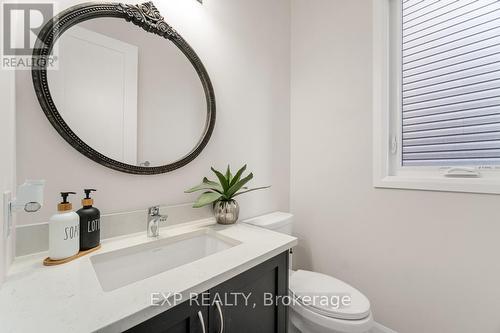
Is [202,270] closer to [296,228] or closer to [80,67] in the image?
[80,67]

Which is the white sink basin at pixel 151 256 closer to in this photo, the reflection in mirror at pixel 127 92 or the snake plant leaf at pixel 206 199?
the snake plant leaf at pixel 206 199

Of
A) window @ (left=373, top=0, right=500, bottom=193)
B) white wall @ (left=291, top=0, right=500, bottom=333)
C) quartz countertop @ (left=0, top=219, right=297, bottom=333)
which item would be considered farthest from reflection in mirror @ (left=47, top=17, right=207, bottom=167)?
window @ (left=373, top=0, right=500, bottom=193)

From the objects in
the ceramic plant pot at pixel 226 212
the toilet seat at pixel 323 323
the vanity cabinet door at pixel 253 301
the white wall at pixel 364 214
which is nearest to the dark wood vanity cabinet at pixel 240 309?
the vanity cabinet door at pixel 253 301

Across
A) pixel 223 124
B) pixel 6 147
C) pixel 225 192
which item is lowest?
pixel 225 192

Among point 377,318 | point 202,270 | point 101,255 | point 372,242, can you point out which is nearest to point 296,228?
point 372,242

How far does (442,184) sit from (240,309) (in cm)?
118

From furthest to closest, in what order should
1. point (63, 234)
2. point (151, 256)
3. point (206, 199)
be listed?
point (206, 199) → point (151, 256) → point (63, 234)

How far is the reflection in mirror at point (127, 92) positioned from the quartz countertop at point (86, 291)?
47 centimetres

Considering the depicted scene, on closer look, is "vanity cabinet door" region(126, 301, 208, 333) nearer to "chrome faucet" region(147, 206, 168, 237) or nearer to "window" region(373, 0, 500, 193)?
"chrome faucet" region(147, 206, 168, 237)

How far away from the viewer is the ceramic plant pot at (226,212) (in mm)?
1175

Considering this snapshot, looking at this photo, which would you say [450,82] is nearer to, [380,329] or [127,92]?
[380,329]

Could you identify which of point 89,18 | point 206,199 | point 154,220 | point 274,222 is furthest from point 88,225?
point 274,222

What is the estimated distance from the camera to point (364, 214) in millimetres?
1396

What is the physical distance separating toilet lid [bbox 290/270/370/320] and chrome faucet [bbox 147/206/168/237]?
777 mm
